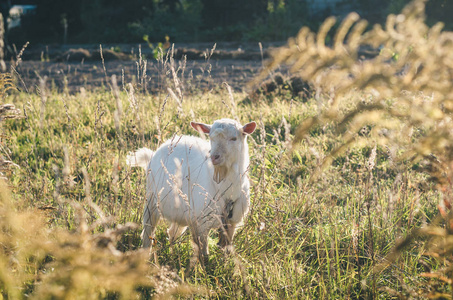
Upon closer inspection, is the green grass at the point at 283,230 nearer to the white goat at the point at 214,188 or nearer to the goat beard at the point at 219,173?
the white goat at the point at 214,188

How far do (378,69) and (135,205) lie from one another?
2515mm

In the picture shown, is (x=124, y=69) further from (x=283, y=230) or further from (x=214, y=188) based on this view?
(x=283, y=230)

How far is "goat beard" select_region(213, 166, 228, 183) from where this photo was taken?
9.41 feet

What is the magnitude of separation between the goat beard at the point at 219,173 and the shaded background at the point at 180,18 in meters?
15.3

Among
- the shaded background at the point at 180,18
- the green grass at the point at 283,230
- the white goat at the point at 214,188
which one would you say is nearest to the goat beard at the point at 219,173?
the white goat at the point at 214,188

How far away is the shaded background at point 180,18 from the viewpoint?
17.7 metres

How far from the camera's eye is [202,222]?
278cm

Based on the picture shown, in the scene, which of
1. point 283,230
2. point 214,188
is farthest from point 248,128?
point 283,230

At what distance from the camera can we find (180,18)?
60.5 ft

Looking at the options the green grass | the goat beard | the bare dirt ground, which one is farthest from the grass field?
the bare dirt ground

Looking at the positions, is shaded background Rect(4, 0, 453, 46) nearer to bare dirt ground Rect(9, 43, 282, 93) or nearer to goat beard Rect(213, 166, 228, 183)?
bare dirt ground Rect(9, 43, 282, 93)

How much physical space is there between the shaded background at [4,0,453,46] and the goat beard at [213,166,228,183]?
1529 cm

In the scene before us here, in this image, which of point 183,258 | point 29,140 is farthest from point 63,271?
point 29,140

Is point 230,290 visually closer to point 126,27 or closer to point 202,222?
point 202,222
